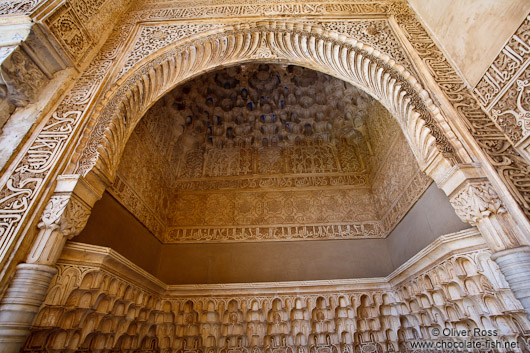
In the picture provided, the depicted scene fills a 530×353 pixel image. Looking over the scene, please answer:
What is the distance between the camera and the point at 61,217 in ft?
4.60

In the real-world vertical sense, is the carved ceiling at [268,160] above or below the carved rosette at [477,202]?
above

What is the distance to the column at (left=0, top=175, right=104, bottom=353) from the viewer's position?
1.16 m

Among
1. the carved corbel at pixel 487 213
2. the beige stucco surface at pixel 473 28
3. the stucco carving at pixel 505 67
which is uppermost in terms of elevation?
the beige stucco surface at pixel 473 28

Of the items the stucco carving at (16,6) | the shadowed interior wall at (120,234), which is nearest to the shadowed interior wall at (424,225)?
the shadowed interior wall at (120,234)

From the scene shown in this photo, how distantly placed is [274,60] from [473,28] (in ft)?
5.37

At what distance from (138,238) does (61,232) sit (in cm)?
115

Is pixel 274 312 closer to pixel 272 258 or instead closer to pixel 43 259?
pixel 272 258

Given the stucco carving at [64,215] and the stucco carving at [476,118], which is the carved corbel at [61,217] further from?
the stucco carving at [476,118]

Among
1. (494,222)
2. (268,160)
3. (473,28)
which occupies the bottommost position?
(494,222)

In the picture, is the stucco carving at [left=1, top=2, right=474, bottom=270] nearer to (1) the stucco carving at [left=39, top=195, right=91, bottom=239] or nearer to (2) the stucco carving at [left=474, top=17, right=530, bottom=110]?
(1) the stucco carving at [left=39, top=195, right=91, bottom=239]

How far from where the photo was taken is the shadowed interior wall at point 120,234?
1.88 metres

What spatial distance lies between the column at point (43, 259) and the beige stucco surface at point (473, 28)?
2.87 m

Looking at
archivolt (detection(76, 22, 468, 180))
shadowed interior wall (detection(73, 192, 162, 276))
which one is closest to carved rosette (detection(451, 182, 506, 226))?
archivolt (detection(76, 22, 468, 180))

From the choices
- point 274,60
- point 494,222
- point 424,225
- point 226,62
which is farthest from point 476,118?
point 226,62
